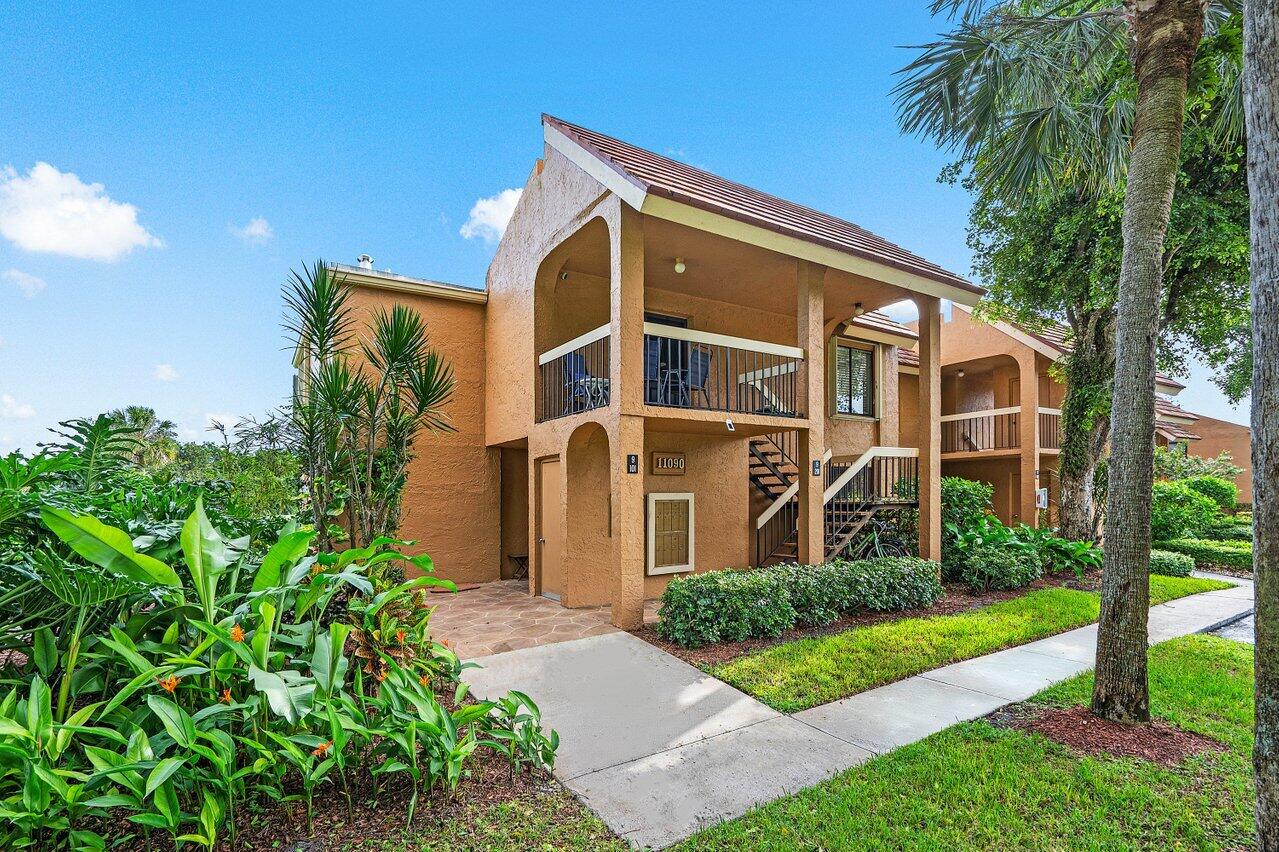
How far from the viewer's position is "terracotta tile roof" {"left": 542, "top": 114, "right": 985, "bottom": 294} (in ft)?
25.1

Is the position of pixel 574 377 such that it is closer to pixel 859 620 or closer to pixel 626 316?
pixel 626 316

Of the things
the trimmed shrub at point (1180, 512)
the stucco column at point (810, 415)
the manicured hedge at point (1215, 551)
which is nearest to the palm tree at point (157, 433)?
the stucco column at point (810, 415)

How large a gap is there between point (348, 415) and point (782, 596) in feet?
19.2

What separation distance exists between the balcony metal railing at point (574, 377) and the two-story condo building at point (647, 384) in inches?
1.4

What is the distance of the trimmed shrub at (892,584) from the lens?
850 centimetres

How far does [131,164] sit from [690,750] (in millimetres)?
14780

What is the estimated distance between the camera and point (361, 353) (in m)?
10.7

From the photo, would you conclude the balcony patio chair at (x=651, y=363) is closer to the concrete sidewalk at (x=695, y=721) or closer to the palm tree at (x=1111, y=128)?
the concrete sidewalk at (x=695, y=721)

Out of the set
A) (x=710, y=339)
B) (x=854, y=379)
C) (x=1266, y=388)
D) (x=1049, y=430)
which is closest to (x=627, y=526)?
(x=710, y=339)

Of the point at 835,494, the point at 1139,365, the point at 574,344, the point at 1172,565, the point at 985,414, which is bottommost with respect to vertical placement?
the point at 1172,565

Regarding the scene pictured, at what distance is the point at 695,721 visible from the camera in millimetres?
4949

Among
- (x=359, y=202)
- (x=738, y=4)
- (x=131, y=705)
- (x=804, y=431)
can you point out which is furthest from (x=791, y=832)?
(x=359, y=202)

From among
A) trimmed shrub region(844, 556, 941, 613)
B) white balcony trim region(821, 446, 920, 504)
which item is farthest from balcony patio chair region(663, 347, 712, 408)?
trimmed shrub region(844, 556, 941, 613)

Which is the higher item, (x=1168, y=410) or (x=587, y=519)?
(x=1168, y=410)
